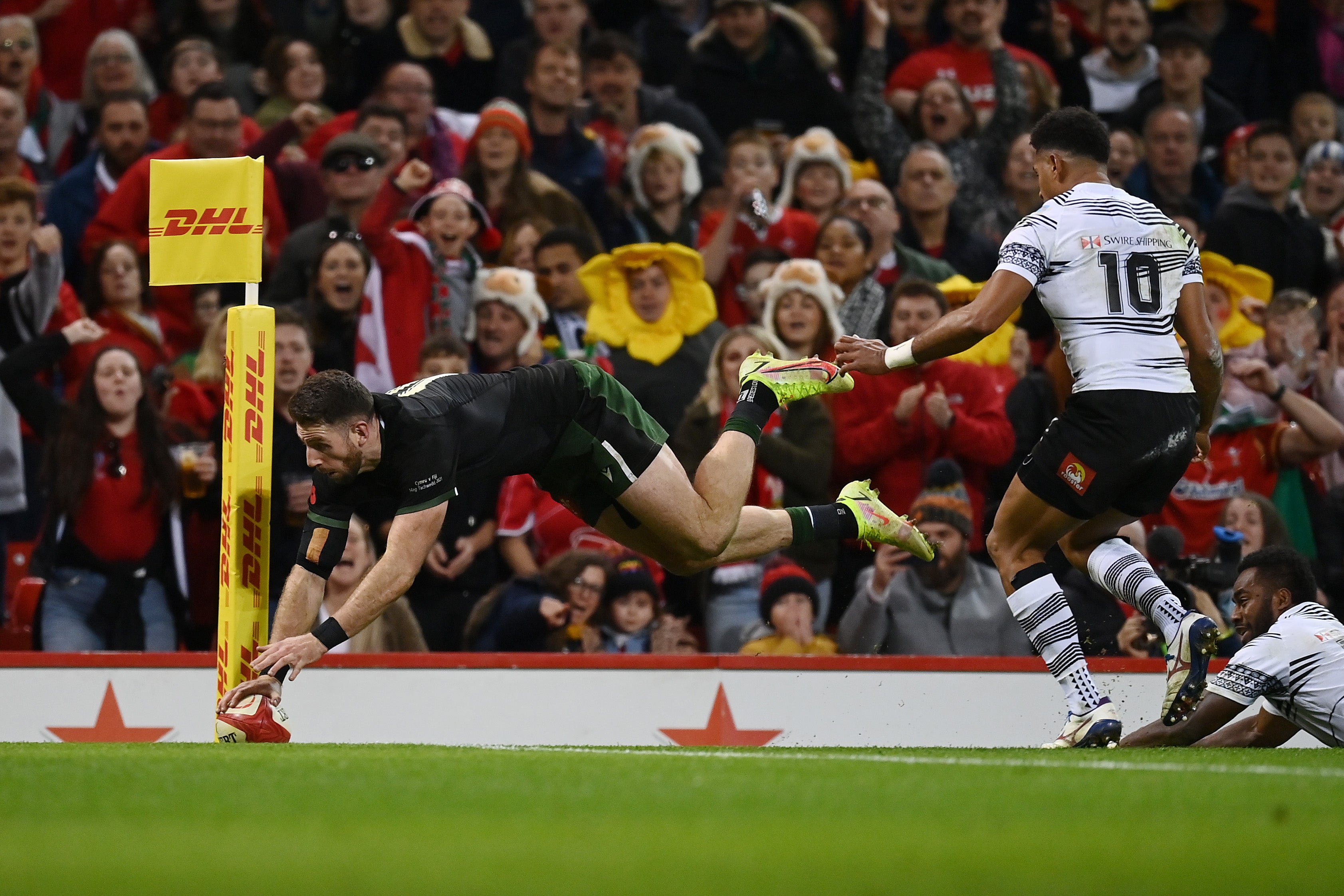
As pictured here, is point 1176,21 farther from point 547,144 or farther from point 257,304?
point 257,304

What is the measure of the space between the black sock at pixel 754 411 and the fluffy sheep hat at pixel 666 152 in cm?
414

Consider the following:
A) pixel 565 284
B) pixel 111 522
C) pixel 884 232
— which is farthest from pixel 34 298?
pixel 884 232

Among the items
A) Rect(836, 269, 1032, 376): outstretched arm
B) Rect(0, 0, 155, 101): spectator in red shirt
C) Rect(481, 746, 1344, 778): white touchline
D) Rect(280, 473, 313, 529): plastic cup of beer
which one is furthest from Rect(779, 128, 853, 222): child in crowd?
Rect(481, 746, 1344, 778): white touchline

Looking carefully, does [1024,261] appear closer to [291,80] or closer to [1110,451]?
[1110,451]

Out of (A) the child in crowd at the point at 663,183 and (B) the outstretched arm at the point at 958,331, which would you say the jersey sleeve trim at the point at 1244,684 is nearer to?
(B) the outstretched arm at the point at 958,331

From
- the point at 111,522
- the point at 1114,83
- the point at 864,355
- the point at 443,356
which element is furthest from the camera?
the point at 1114,83

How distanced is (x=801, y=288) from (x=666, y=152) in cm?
190

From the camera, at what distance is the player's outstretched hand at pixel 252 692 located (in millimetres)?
6645

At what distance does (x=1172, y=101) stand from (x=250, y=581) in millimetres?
8558

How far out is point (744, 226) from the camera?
1152 cm

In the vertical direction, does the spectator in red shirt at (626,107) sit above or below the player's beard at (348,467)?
above

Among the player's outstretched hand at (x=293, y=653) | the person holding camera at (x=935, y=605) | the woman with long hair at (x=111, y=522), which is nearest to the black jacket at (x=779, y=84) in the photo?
the person holding camera at (x=935, y=605)

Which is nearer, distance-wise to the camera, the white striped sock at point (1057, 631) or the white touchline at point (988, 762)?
the white touchline at point (988, 762)

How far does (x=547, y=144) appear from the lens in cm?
1201
